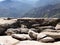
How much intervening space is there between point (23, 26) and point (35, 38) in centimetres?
133

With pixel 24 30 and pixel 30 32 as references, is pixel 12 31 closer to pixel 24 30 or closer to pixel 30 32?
pixel 24 30

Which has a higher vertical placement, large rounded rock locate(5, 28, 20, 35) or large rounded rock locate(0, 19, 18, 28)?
large rounded rock locate(0, 19, 18, 28)

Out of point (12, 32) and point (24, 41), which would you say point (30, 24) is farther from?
point (24, 41)

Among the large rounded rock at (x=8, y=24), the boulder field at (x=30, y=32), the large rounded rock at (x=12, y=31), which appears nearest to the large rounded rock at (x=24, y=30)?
the boulder field at (x=30, y=32)

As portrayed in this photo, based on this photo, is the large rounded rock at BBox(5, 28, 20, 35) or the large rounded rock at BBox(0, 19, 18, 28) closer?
the large rounded rock at BBox(5, 28, 20, 35)

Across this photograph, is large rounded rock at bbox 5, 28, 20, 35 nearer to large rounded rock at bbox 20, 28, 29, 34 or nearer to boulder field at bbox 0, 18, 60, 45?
boulder field at bbox 0, 18, 60, 45

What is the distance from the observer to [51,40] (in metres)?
6.11

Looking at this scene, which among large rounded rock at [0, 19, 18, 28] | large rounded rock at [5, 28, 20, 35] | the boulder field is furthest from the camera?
large rounded rock at [0, 19, 18, 28]

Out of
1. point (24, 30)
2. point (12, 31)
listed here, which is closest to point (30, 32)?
point (24, 30)

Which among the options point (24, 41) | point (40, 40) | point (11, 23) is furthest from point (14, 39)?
point (11, 23)

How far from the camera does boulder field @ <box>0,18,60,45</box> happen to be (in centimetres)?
612

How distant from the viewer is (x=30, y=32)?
6.69 metres

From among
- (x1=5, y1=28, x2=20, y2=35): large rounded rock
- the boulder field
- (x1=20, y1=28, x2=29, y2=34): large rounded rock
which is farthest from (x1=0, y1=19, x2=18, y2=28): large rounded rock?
(x1=20, y1=28, x2=29, y2=34): large rounded rock

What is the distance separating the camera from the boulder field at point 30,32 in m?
6.12
